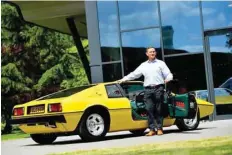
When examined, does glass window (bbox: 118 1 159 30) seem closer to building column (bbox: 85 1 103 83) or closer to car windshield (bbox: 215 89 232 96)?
building column (bbox: 85 1 103 83)

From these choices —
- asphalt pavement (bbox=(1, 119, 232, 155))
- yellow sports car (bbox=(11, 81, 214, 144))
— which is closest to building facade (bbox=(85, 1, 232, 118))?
yellow sports car (bbox=(11, 81, 214, 144))

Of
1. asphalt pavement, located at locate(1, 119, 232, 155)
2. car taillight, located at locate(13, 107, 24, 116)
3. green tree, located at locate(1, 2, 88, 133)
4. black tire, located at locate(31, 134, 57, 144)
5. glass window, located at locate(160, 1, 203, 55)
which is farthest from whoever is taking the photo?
green tree, located at locate(1, 2, 88, 133)

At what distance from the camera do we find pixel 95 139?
887 centimetres

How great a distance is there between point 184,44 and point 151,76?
632 cm

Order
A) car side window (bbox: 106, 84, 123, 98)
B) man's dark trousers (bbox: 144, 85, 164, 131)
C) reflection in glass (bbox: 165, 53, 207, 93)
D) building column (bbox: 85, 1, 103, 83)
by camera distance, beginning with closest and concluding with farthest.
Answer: man's dark trousers (bbox: 144, 85, 164, 131)
car side window (bbox: 106, 84, 123, 98)
reflection in glass (bbox: 165, 53, 207, 93)
building column (bbox: 85, 1, 103, 83)

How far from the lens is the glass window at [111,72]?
1537cm

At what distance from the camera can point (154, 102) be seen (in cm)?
878

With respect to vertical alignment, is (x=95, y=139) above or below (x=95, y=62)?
below

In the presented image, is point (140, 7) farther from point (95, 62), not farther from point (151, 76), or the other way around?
point (151, 76)

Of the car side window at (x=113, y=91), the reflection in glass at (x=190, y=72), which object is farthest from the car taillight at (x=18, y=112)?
the reflection in glass at (x=190, y=72)

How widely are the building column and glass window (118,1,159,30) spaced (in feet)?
2.78

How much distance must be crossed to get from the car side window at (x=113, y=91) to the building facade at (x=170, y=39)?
221 inches

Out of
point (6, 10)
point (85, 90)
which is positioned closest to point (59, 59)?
point (6, 10)

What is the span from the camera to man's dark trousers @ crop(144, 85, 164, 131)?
28.7 ft
